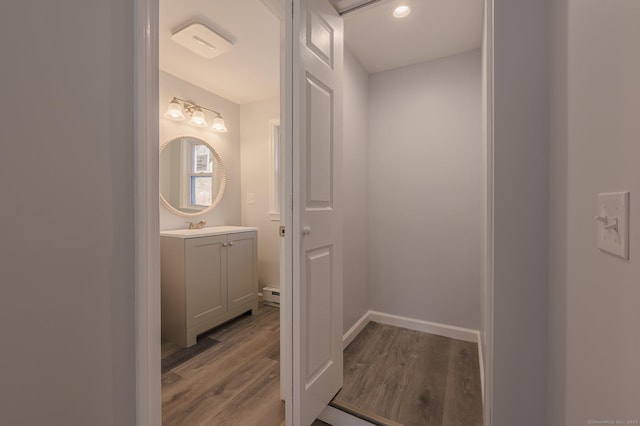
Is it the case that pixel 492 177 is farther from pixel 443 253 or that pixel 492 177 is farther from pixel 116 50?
pixel 443 253

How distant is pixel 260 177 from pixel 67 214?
259cm

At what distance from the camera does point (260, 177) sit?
10.8ft

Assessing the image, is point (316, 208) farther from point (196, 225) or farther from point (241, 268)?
point (196, 225)

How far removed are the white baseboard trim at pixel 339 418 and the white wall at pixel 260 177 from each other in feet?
6.00

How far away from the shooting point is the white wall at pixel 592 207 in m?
0.41

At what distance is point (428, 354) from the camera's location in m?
2.01

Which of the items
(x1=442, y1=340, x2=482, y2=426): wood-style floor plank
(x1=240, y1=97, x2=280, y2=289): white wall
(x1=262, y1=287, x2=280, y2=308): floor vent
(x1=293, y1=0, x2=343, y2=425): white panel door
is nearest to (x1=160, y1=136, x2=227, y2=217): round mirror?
(x1=240, y1=97, x2=280, y2=289): white wall

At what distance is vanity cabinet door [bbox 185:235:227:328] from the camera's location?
220 cm

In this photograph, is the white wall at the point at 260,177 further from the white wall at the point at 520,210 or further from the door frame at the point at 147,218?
the white wall at the point at 520,210

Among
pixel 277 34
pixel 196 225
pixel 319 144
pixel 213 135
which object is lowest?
pixel 196 225

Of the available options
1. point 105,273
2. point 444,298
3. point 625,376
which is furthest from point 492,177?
point 444,298

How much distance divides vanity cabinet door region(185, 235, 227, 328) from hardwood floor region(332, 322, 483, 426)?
125cm

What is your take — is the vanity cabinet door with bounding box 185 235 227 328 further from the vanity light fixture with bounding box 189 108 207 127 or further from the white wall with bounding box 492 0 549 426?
the white wall with bounding box 492 0 549 426

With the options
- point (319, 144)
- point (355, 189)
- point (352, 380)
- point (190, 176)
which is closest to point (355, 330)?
point (352, 380)
